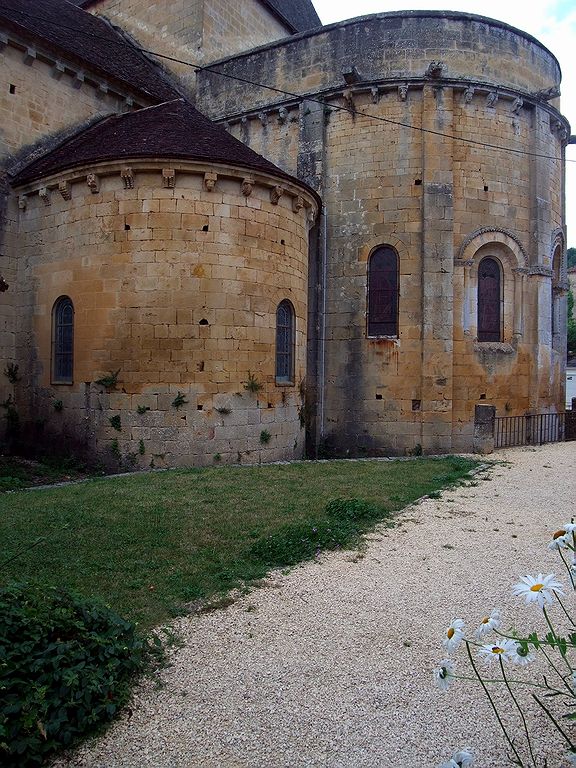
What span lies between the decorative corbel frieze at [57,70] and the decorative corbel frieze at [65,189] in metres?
3.63

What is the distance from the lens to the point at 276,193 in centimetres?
1246

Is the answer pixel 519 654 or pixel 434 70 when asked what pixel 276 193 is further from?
pixel 519 654

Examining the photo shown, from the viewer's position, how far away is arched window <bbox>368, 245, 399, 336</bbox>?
15.0 m

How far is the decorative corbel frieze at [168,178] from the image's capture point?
11352mm

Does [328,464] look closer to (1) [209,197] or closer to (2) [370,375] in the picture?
(2) [370,375]

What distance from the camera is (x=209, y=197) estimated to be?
11.8m

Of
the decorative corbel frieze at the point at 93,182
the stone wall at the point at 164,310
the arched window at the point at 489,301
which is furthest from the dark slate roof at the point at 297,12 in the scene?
the decorative corbel frieze at the point at 93,182

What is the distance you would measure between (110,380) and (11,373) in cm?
292

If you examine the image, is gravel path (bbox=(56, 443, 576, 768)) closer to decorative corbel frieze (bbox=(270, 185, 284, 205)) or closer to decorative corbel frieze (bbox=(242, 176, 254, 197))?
decorative corbel frieze (bbox=(242, 176, 254, 197))

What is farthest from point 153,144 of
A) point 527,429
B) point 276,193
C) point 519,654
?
point 519,654

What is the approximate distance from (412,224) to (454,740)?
42.5 ft

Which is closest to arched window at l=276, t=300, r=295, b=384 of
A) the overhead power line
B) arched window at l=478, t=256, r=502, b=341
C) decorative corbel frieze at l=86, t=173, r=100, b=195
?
decorative corbel frieze at l=86, t=173, r=100, b=195

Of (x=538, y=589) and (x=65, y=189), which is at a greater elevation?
(x=65, y=189)

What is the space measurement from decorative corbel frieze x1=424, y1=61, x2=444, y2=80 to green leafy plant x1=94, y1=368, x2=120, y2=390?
10246 mm
